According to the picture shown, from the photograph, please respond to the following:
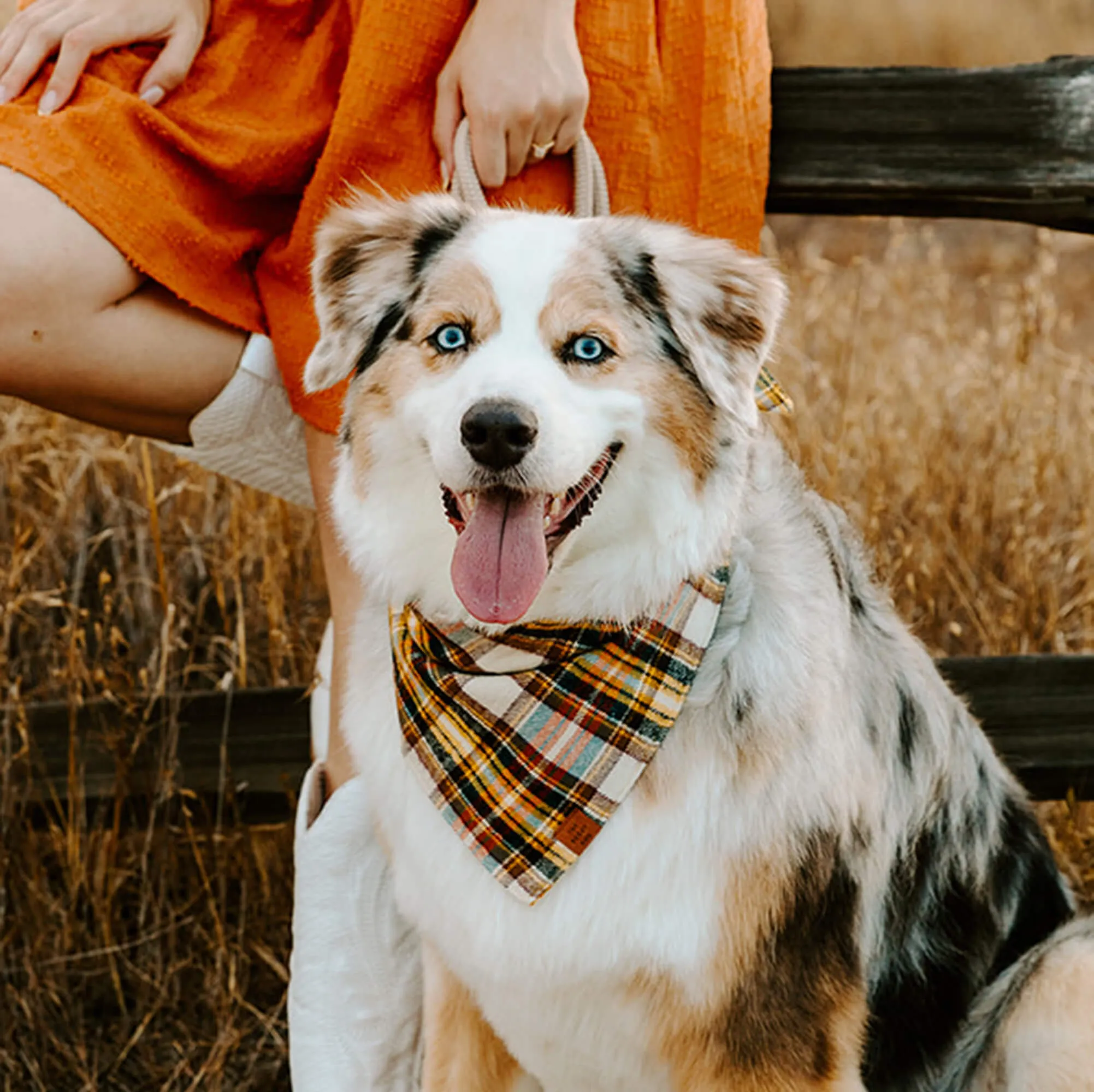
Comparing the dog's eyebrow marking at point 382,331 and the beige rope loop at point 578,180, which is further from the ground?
the beige rope loop at point 578,180

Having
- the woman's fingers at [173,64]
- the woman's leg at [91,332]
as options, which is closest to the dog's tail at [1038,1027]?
the woman's leg at [91,332]

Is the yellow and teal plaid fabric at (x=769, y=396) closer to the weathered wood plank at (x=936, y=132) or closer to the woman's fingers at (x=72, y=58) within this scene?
the weathered wood plank at (x=936, y=132)

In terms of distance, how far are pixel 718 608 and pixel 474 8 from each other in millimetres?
Answer: 857

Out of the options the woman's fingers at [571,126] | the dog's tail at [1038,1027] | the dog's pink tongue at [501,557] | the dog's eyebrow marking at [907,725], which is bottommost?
the dog's tail at [1038,1027]

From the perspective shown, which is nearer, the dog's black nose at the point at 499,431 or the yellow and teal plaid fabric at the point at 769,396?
the dog's black nose at the point at 499,431

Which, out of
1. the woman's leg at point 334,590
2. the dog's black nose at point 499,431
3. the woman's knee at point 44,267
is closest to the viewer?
the dog's black nose at point 499,431

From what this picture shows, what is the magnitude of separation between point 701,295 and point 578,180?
31cm

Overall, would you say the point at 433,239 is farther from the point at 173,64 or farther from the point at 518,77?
the point at 173,64

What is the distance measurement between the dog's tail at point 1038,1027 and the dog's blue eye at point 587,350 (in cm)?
96

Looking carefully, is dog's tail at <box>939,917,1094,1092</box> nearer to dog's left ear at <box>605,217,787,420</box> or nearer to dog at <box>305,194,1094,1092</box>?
dog at <box>305,194,1094,1092</box>

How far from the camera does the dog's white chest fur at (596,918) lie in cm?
170

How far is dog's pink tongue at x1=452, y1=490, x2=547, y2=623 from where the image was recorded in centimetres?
164

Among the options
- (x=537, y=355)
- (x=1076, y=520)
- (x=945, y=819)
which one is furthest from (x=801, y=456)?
(x=537, y=355)

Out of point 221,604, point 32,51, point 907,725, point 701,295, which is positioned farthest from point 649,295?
point 221,604
